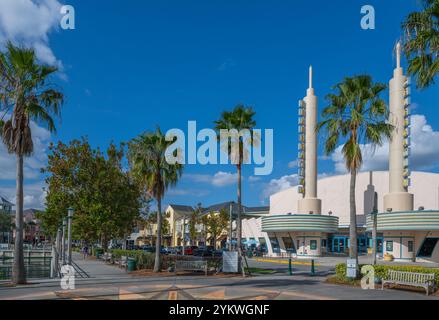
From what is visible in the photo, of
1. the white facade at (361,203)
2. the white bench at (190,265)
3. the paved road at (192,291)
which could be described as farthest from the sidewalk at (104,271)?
the white facade at (361,203)

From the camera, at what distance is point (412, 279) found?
20.2m

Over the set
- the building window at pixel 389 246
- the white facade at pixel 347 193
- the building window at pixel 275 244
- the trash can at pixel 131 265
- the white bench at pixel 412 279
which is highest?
the white facade at pixel 347 193

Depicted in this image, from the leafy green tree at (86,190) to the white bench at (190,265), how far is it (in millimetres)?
17555

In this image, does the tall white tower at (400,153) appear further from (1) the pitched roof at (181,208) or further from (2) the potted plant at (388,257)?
(1) the pitched roof at (181,208)

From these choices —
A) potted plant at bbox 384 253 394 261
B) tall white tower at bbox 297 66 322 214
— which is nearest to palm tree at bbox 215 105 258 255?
potted plant at bbox 384 253 394 261

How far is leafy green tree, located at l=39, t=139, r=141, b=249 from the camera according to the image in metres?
44.8

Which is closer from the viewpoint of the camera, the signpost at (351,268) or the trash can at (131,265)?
the signpost at (351,268)

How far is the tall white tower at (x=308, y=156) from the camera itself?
61.5 metres

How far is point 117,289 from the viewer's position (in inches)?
762

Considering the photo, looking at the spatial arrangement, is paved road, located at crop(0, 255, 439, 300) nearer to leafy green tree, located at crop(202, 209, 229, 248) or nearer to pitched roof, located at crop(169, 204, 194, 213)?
leafy green tree, located at crop(202, 209, 229, 248)

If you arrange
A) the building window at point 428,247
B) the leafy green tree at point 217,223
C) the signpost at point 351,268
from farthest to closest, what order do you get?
the leafy green tree at point 217,223
the building window at point 428,247
the signpost at point 351,268

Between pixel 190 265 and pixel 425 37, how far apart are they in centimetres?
1860

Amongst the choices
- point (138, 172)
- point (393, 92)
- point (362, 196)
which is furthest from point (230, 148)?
point (362, 196)
